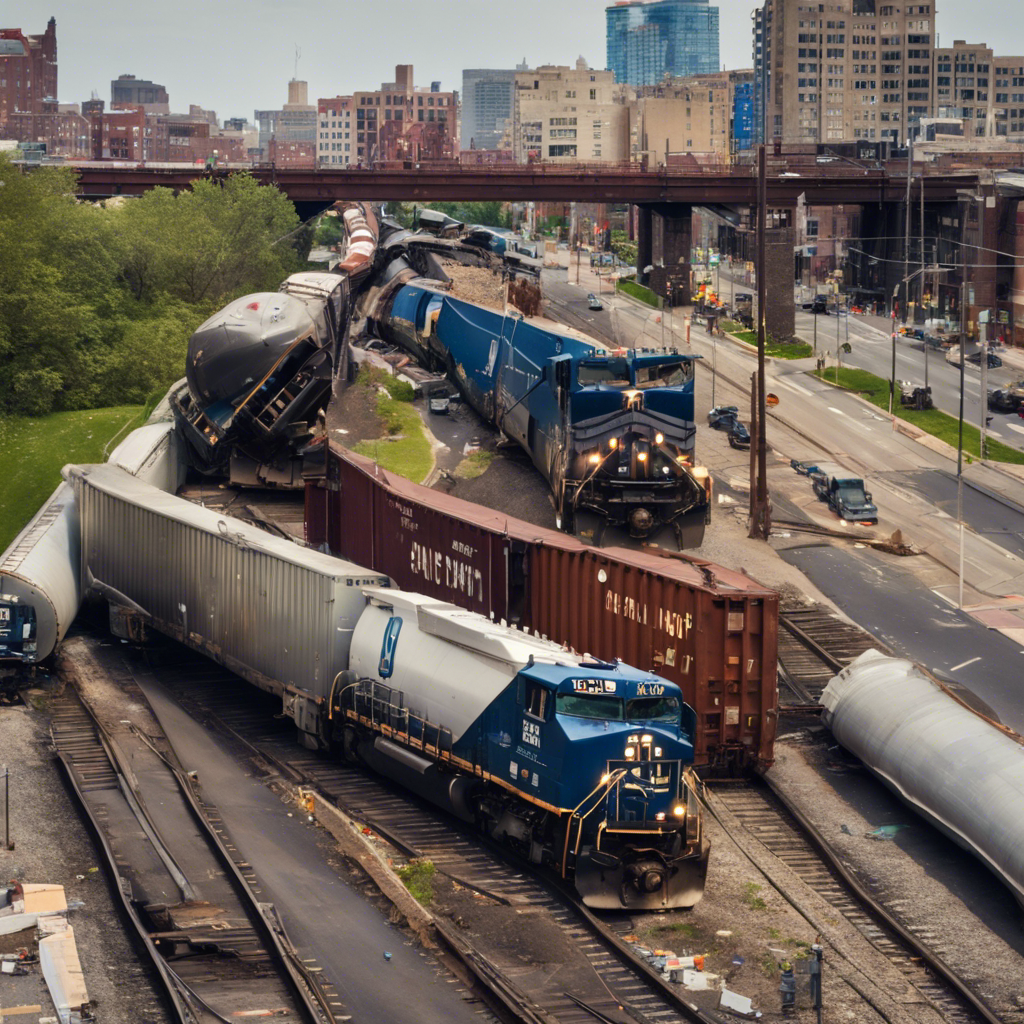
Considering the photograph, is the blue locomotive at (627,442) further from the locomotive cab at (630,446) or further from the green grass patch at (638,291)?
the green grass patch at (638,291)

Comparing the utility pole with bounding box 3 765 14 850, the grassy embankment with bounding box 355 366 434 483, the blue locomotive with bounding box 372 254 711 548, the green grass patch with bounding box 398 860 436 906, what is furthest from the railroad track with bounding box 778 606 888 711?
the utility pole with bounding box 3 765 14 850

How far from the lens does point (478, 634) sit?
24.5 metres

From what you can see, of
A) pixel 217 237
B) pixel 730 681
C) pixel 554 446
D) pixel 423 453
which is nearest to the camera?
pixel 730 681

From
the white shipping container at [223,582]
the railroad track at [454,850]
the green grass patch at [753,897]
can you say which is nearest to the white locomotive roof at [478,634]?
the white shipping container at [223,582]

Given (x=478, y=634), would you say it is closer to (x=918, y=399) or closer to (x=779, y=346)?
(x=918, y=399)

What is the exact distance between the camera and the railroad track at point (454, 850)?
1959 centimetres

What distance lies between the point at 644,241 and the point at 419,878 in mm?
99161

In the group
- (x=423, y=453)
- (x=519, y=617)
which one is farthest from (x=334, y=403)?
(x=519, y=617)

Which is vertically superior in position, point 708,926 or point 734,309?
point 734,309

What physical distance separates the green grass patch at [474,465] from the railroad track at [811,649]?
1267cm

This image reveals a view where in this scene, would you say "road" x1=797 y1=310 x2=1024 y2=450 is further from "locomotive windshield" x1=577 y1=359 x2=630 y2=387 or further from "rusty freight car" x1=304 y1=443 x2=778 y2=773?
"rusty freight car" x1=304 y1=443 x2=778 y2=773

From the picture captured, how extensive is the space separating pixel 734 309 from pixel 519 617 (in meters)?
78.4

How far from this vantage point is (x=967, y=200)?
10144 centimetres

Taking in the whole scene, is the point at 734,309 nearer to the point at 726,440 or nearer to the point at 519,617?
the point at 726,440
